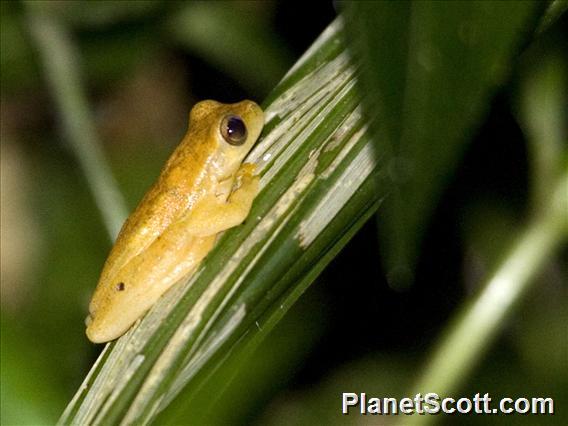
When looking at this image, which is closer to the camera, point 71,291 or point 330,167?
point 330,167

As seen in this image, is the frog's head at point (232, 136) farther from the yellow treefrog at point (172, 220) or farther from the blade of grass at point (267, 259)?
the blade of grass at point (267, 259)

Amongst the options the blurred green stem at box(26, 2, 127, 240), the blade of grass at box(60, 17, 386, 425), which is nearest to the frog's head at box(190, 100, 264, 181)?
Answer: the blurred green stem at box(26, 2, 127, 240)

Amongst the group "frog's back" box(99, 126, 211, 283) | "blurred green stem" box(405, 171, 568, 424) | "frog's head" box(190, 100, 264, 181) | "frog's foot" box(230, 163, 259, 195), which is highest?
"frog's head" box(190, 100, 264, 181)

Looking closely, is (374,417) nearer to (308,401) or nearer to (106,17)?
(308,401)

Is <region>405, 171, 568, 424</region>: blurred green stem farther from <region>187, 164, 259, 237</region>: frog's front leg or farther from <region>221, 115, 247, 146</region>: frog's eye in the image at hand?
<region>221, 115, 247, 146</region>: frog's eye

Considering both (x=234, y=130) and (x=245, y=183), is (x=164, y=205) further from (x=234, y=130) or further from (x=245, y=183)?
(x=245, y=183)

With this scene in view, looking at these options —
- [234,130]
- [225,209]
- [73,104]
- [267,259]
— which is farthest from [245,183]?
[73,104]

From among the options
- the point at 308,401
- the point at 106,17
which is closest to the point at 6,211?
the point at 106,17
